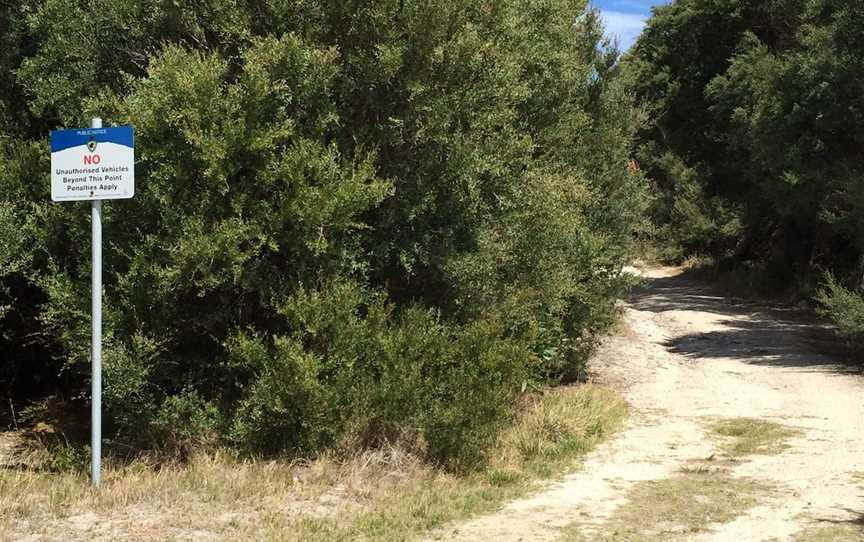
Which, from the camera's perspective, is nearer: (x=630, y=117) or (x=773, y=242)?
(x=630, y=117)

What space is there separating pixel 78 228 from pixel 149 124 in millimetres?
1422

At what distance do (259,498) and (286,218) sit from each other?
2.39m

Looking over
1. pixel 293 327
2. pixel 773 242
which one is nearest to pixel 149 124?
pixel 293 327

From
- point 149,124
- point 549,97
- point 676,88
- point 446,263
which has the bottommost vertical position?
point 446,263

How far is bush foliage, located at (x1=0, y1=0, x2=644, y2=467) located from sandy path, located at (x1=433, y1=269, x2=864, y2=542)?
1.40 m

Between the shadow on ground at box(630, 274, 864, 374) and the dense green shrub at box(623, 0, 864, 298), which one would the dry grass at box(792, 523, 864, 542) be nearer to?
the shadow on ground at box(630, 274, 864, 374)

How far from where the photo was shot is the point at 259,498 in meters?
6.94

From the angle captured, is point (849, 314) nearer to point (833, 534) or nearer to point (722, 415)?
point (722, 415)

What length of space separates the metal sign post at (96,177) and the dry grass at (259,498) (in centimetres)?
52

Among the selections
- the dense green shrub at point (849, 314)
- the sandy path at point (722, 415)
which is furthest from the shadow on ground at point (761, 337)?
the dense green shrub at point (849, 314)

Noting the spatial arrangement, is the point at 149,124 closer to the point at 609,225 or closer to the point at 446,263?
the point at 446,263

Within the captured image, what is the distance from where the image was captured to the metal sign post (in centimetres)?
680

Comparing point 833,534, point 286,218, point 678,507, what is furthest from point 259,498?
point 833,534

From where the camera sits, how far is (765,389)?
45.0 feet
